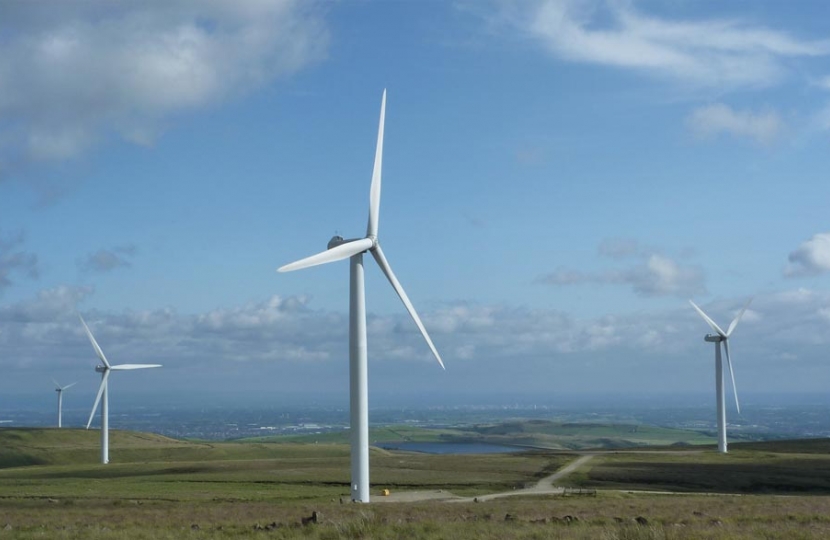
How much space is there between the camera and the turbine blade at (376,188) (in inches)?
2034

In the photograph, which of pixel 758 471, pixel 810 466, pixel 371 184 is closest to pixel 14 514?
pixel 371 184

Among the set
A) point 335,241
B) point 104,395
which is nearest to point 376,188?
point 335,241

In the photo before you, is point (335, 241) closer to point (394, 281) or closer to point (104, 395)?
point (394, 281)

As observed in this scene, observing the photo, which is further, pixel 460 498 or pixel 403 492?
pixel 403 492

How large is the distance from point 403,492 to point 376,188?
22.3 m

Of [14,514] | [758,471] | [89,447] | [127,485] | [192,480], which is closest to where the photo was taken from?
[14,514]

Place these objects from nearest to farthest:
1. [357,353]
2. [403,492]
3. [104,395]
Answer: [357,353] < [403,492] < [104,395]

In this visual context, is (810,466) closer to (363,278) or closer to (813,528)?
(363,278)

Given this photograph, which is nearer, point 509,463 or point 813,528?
point 813,528

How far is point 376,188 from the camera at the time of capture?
2095 inches

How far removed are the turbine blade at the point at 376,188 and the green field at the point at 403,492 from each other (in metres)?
15.8

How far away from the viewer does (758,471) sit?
81.7m

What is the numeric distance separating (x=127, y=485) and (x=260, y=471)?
18241 mm

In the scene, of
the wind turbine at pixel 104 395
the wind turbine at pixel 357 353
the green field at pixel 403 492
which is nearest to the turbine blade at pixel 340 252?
the wind turbine at pixel 357 353
